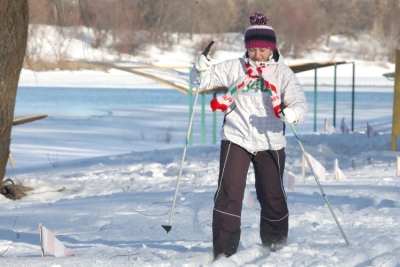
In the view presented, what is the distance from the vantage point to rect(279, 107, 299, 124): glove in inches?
175

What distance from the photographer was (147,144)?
1662 centimetres

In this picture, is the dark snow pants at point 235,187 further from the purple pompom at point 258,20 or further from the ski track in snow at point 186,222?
the purple pompom at point 258,20

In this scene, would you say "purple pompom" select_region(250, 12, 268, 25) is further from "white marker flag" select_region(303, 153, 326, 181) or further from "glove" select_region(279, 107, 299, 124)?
"white marker flag" select_region(303, 153, 326, 181)

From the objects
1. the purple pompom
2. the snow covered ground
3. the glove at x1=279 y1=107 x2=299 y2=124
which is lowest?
the snow covered ground

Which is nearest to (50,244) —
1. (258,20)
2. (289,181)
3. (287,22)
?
(258,20)

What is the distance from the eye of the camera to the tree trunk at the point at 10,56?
7934mm

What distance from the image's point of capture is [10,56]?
8047 millimetres

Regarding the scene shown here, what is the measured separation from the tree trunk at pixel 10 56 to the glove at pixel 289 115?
14.1ft

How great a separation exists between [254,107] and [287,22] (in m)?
24.5

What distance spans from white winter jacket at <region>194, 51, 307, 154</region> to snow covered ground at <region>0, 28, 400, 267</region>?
716mm

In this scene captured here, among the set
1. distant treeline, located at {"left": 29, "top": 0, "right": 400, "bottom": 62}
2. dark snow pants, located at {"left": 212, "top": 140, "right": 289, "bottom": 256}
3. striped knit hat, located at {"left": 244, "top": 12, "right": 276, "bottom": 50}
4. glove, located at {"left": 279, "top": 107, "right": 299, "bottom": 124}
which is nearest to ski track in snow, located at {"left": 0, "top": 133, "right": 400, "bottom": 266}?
dark snow pants, located at {"left": 212, "top": 140, "right": 289, "bottom": 256}

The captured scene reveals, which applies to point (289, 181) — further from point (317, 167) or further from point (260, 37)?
point (260, 37)

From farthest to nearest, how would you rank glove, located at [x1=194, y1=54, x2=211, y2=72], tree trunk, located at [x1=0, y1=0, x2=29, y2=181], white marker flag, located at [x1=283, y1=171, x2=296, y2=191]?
1. tree trunk, located at [x1=0, y1=0, x2=29, y2=181]
2. white marker flag, located at [x1=283, y1=171, x2=296, y2=191]
3. glove, located at [x1=194, y1=54, x2=211, y2=72]

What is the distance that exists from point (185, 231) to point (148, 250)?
2.48 ft
